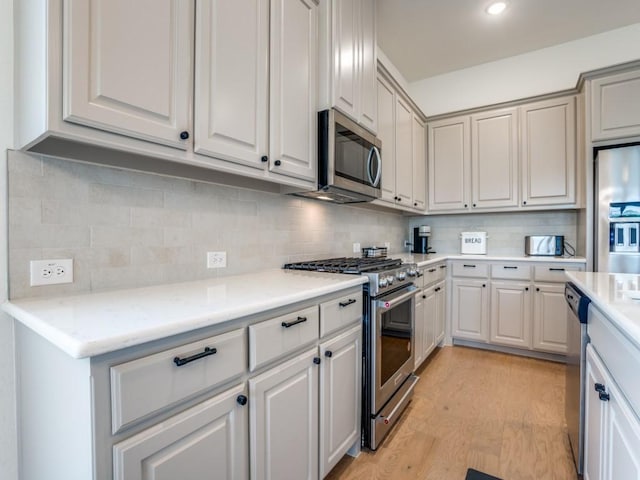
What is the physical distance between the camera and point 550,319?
120 inches

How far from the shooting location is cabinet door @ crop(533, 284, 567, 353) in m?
2.99

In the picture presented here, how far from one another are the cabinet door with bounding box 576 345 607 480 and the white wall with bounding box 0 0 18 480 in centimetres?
198

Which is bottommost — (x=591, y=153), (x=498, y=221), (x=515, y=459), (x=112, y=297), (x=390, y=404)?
(x=515, y=459)

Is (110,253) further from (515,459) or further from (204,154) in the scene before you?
(515,459)

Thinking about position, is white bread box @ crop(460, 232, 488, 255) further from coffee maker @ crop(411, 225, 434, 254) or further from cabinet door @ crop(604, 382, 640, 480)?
cabinet door @ crop(604, 382, 640, 480)

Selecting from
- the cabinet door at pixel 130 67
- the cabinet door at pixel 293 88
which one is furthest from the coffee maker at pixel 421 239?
the cabinet door at pixel 130 67

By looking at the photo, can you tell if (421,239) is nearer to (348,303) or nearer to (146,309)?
(348,303)

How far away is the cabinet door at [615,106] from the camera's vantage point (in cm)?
268

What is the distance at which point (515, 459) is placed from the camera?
1728mm

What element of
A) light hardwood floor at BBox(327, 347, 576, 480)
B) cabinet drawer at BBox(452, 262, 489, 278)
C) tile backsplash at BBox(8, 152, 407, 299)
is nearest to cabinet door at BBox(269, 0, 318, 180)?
tile backsplash at BBox(8, 152, 407, 299)

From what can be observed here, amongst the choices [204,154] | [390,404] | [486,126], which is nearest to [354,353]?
[390,404]

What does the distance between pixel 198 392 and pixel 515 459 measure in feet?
5.81

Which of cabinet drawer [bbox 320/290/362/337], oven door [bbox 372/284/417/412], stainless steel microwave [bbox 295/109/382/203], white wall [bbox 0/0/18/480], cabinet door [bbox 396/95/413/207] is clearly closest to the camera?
white wall [bbox 0/0/18/480]

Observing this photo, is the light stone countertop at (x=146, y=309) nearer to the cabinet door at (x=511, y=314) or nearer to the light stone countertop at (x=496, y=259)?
the light stone countertop at (x=496, y=259)
